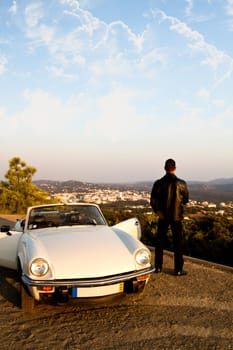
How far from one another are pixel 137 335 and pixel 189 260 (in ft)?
11.4

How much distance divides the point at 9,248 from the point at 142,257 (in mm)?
2021

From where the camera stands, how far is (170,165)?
5.73 metres

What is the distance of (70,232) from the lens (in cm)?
493

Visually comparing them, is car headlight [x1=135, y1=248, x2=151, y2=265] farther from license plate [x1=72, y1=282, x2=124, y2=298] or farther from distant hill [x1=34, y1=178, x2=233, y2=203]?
distant hill [x1=34, y1=178, x2=233, y2=203]

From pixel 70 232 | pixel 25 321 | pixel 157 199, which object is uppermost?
pixel 157 199

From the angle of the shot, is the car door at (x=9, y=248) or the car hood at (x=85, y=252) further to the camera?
the car door at (x=9, y=248)

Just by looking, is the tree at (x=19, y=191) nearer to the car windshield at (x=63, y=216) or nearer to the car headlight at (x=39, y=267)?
the car windshield at (x=63, y=216)

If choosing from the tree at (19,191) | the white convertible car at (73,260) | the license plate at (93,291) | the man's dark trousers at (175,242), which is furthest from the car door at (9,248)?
the tree at (19,191)

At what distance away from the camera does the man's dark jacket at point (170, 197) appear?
224 inches

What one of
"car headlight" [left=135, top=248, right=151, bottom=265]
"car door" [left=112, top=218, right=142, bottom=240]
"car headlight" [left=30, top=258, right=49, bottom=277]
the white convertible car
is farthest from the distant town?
"car headlight" [left=30, top=258, right=49, bottom=277]

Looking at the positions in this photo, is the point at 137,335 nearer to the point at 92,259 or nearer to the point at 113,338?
the point at 113,338

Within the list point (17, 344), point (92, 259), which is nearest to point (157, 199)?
point (92, 259)

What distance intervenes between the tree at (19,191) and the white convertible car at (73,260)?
13.8 metres

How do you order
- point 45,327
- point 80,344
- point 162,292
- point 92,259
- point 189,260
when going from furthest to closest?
1. point 189,260
2. point 162,292
3. point 92,259
4. point 45,327
5. point 80,344
